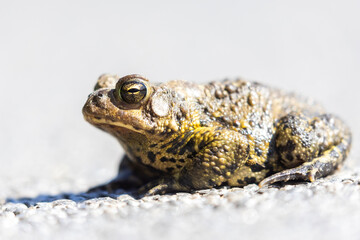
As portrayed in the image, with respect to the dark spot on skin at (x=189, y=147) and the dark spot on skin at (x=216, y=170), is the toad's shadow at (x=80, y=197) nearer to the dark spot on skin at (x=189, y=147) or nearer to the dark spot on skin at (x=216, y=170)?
the dark spot on skin at (x=189, y=147)

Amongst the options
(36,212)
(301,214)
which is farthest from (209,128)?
(36,212)

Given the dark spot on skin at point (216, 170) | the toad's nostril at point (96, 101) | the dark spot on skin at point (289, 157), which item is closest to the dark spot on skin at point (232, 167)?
the dark spot on skin at point (216, 170)

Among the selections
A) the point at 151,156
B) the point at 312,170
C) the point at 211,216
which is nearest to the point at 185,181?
the point at 151,156

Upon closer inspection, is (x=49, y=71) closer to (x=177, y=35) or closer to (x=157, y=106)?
(x=177, y=35)

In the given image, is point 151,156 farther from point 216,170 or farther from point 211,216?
point 211,216

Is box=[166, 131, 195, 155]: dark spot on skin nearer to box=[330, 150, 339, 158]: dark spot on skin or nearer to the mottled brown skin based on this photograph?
the mottled brown skin

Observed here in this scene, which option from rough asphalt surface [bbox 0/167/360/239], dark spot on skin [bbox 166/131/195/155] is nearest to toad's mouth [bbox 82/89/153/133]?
dark spot on skin [bbox 166/131/195/155]
